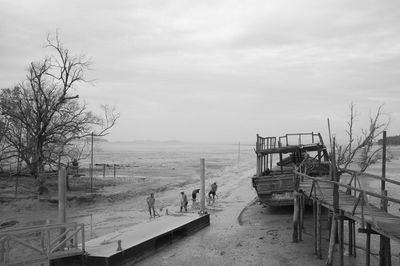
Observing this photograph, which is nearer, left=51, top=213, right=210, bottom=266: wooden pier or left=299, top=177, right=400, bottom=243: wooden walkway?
left=299, top=177, right=400, bottom=243: wooden walkway

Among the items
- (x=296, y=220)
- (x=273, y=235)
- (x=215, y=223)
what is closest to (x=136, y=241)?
(x=273, y=235)

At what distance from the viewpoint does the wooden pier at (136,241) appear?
12.1 meters

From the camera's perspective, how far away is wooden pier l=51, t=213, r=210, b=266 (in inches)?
476

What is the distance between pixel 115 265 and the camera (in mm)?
12070

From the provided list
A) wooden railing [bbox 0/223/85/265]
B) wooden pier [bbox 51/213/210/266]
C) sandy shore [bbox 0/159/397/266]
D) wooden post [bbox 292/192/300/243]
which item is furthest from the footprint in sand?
wooden railing [bbox 0/223/85/265]

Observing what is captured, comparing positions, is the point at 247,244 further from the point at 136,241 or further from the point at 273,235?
the point at 136,241

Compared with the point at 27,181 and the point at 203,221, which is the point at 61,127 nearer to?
the point at 27,181

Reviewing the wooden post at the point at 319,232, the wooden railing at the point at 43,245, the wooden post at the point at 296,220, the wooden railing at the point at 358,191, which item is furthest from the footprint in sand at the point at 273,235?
the wooden railing at the point at 43,245

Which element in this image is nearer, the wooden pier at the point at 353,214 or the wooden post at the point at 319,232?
the wooden pier at the point at 353,214

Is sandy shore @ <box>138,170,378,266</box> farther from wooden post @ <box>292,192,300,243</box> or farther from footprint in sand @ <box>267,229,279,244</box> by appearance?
wooden post @ <box>292,192,300,243</box>

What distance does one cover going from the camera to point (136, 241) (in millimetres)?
13797

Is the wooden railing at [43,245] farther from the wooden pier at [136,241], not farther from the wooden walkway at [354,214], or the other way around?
the wooden walkway at [354,214]

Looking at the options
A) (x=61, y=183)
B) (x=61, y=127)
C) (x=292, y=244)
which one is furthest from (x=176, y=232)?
(x=61, y=127)

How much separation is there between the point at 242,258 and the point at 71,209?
42.9ft
